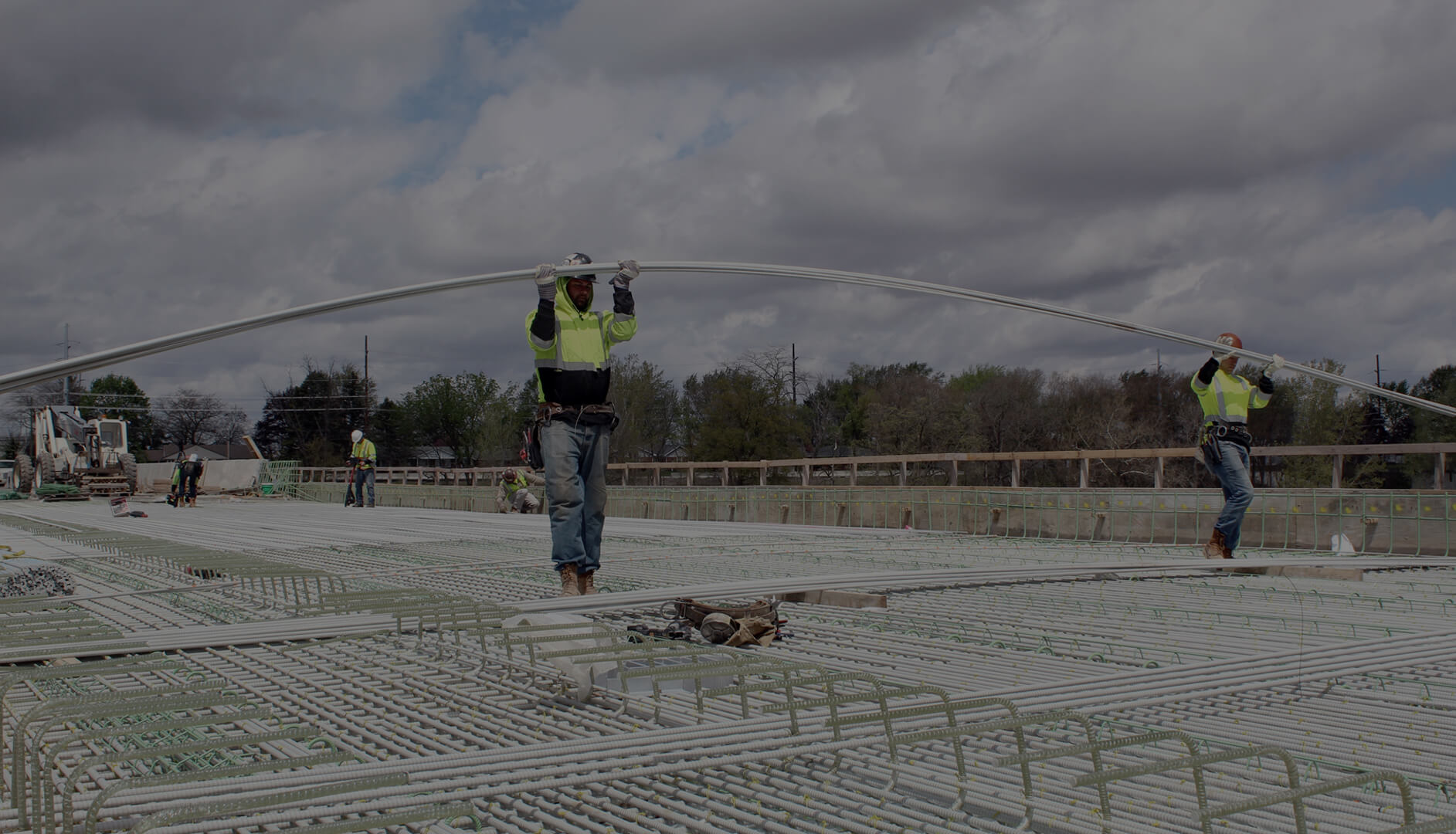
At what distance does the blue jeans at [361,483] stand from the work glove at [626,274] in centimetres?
1380

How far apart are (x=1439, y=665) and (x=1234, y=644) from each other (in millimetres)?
603

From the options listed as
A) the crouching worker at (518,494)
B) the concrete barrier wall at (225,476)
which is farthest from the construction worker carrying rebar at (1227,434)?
the concrete barrier wall at (225,476)

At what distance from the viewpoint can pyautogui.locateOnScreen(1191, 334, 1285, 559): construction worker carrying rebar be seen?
6621 millimetres

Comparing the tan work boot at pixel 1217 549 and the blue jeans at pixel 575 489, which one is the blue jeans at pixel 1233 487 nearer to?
the tan work boot at pixel 1217 549

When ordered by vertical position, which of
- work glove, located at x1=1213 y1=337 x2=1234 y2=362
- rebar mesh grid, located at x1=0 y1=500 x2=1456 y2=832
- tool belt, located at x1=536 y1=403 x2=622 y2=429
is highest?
work glove, located at x1=1213 y1=337 x2=1234 y2=362

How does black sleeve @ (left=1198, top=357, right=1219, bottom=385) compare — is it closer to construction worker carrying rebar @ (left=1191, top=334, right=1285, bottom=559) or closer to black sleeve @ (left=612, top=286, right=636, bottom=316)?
construction worker carrying rebar @ (left=1191, top=334, right=1285, bottom=559)

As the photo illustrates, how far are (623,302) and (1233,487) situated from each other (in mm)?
4142

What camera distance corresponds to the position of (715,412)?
51.2m

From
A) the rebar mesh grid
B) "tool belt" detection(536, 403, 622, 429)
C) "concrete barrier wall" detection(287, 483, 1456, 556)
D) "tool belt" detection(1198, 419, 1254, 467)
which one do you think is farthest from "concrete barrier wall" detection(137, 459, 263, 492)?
"tool belt" detection(1198, 419, 1254, 467)

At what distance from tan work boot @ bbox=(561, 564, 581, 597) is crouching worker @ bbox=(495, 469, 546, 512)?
35.3 feet

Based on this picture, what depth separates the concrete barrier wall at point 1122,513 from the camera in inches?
327

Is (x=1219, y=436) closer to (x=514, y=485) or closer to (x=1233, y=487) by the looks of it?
(x=1233, y=487)

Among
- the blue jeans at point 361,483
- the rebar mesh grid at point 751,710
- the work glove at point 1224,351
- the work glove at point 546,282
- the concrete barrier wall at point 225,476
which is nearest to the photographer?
the rebar mesh grid at point 751,710

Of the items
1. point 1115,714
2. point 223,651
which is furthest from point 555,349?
Answer: point 1115,714
